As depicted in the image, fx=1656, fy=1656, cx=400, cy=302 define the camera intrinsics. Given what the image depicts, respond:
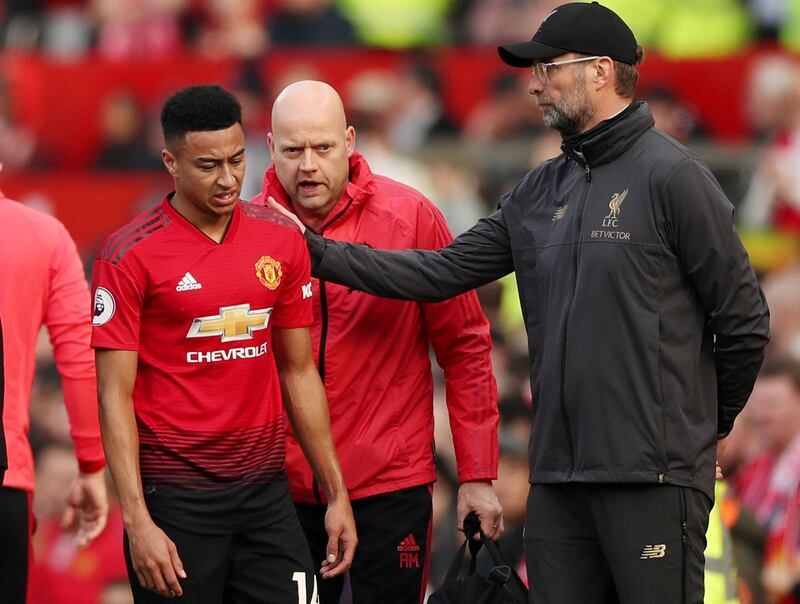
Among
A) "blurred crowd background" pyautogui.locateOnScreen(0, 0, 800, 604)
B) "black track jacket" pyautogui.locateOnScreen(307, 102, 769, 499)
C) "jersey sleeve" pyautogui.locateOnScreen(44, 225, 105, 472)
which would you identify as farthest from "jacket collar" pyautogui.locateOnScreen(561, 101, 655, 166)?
"blurred crowd background" pyautogui.locateOnScreen(0, 0, 800, 604)

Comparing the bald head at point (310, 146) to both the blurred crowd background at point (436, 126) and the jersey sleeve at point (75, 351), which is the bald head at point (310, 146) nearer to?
the jersey sleeve at point (75, 351)

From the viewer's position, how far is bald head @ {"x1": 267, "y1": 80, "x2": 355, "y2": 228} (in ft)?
17.3

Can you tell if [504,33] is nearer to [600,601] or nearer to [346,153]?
[346,153]

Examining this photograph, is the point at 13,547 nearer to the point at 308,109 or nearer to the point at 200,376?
the point at 200,376

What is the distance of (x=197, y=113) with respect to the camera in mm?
4668

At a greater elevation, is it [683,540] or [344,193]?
[344,193]

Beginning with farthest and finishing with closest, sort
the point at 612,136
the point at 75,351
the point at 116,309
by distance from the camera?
the point at 75,351 → the point at 612,136 → the point at 116,309

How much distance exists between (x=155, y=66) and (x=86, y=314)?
5962mm

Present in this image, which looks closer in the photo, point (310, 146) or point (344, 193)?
point (310, 146)

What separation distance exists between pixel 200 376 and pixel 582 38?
1.49 metres

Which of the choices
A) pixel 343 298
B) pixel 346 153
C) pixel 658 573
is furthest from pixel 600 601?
pixel 346 153

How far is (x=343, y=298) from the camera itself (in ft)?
17.7

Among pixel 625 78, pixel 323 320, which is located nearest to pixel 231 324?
pixel 323 320

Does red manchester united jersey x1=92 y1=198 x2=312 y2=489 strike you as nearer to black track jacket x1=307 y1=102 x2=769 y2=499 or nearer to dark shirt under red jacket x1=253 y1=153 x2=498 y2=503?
dark shirt under red jacket x1=253 y1=153 x2=498 y2=503
